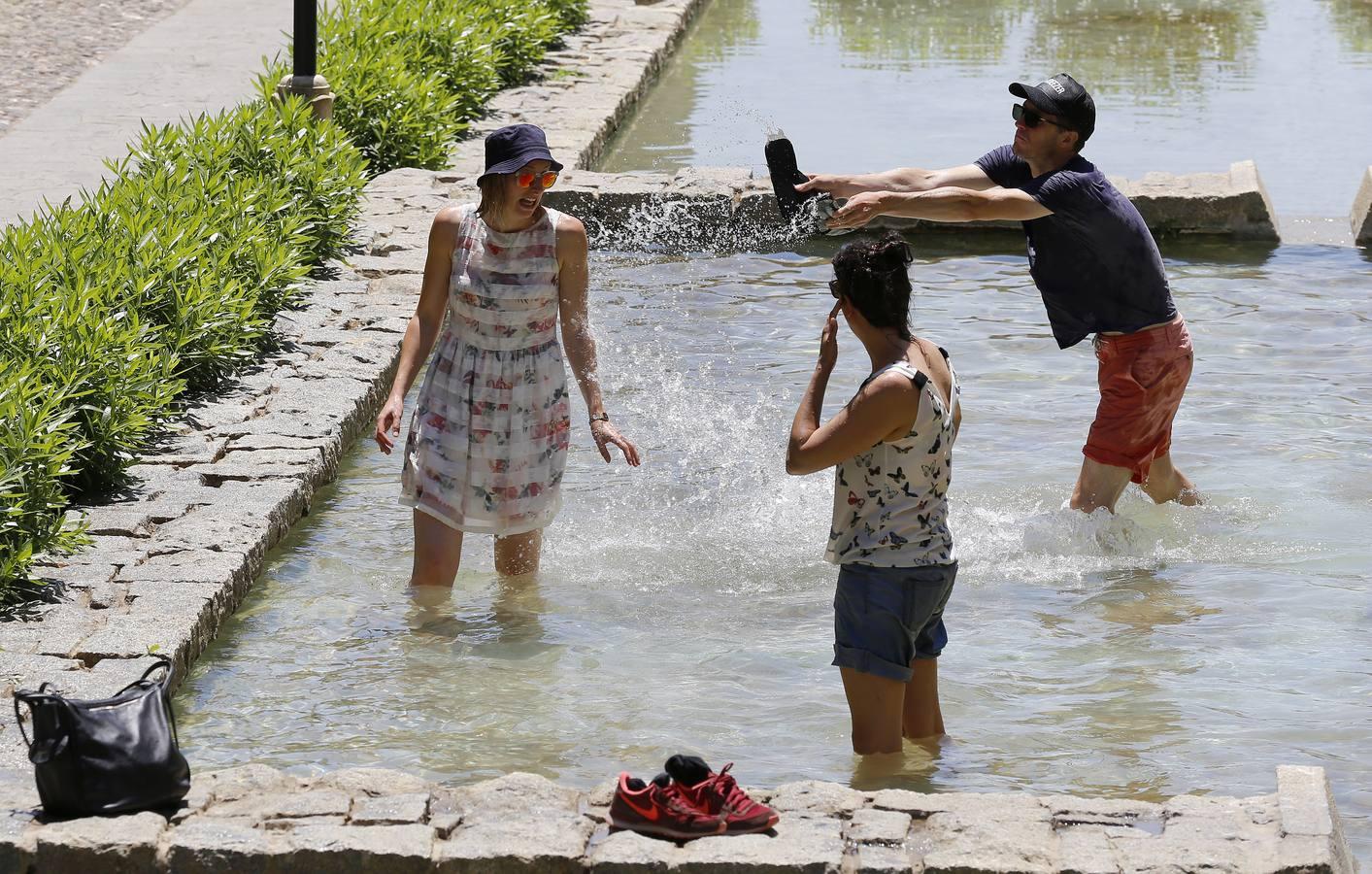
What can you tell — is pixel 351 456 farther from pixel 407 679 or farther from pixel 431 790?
pixel 431 790

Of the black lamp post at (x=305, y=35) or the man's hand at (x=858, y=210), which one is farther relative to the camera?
the black lamp post at (x=305, y=35)

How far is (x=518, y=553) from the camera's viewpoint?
19.4 ft

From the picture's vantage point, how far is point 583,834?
395 centimetres

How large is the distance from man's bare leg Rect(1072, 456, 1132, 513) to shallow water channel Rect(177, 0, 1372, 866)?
4.0 inches

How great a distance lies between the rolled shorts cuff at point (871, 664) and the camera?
449 cm

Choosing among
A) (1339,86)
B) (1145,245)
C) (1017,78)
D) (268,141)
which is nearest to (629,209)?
(268,141)

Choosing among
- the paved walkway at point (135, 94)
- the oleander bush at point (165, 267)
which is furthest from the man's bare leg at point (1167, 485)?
the paved walkway at point (135, 94)

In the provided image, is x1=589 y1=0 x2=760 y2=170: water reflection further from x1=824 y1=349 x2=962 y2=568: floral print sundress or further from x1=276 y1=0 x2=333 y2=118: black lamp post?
x1=824 y1=349 x2=962 y2=568: floral print sundress

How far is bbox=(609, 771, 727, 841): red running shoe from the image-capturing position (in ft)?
12.8

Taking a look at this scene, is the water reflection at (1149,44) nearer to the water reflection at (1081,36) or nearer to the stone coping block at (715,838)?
the water reflection at (1081,36)

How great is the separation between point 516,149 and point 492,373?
2.31ft

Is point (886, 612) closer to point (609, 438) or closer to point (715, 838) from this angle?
point (715, 838)

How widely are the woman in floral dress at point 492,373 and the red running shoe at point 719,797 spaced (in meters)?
1.62

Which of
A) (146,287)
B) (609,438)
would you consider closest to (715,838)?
(609,438)
